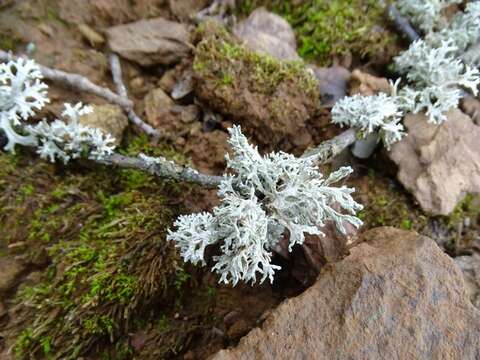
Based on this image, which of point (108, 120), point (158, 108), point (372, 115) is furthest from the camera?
point (158, 108)

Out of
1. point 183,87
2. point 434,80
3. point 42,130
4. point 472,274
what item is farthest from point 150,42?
point 472,274

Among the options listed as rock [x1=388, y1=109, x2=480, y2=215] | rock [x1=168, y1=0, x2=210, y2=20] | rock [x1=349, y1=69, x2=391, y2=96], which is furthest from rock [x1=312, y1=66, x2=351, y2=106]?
rock [x1=168, y1=0, x2=210, y2=20]

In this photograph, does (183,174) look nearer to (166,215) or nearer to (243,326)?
(166,215)

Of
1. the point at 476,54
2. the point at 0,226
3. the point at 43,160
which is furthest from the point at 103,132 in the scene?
the point at 476,54

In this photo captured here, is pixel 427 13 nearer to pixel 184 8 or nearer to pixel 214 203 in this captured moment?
pixel 184 8

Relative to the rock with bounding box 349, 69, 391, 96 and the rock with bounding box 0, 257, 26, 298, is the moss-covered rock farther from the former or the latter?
the rock with bounding box 0, 257, 26, 298
